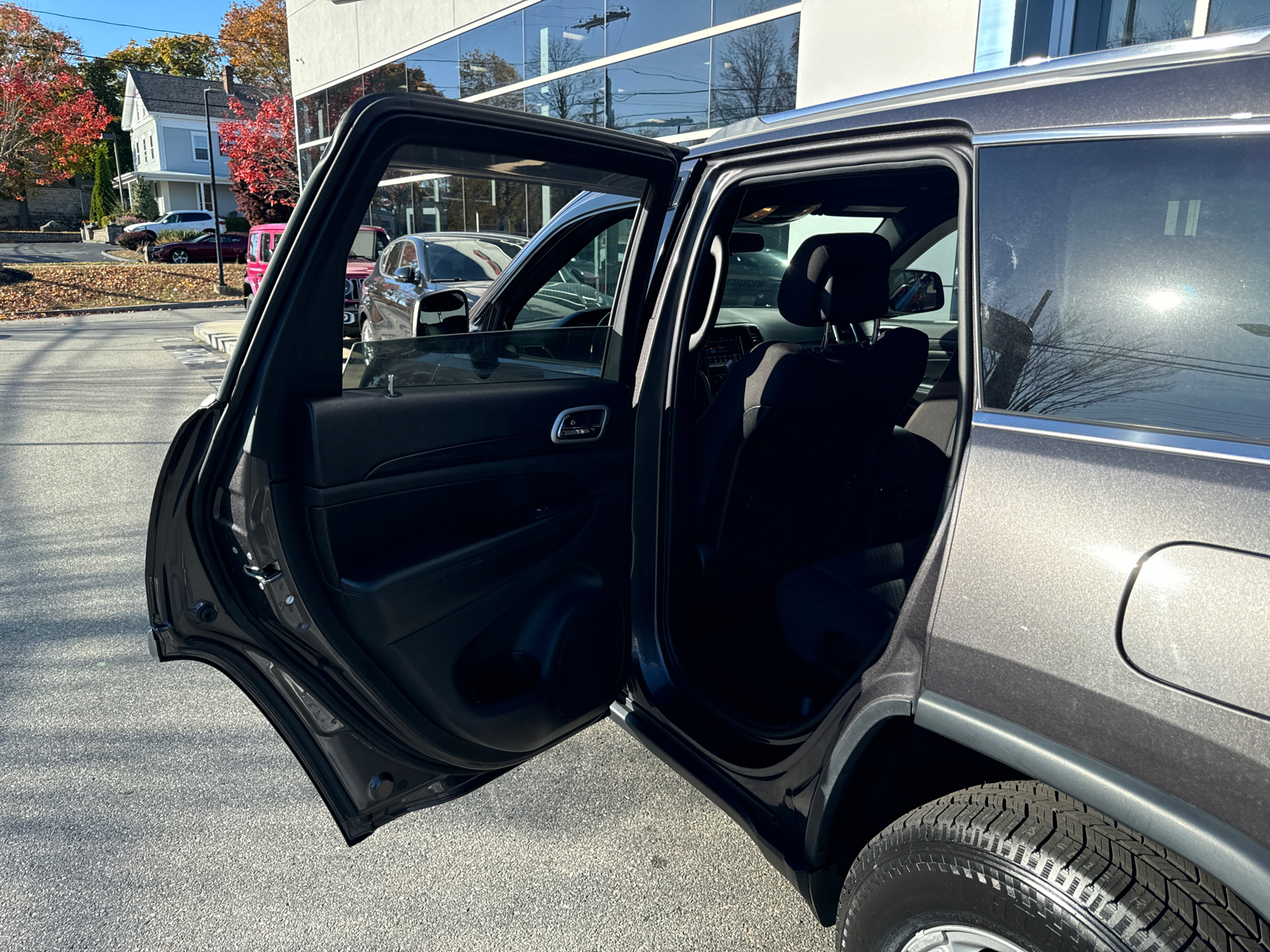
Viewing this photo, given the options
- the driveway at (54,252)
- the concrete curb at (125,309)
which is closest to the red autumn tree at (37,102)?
the driveway at (54,252)

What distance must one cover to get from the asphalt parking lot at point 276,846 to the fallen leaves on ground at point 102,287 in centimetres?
1770

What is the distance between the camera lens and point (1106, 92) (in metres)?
1.24

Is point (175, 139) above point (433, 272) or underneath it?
above

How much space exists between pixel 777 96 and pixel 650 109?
6.56 ft

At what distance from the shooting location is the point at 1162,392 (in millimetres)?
1163

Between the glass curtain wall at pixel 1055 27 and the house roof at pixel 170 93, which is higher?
the house roof at pixel 170 93

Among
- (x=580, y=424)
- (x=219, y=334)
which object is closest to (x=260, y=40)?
(x=219, y=334)

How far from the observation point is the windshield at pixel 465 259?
16.4ft

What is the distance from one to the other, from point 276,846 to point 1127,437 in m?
2.31

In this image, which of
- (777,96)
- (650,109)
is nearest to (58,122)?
(650,109)

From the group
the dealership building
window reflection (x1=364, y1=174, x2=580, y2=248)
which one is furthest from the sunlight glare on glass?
the dealership building

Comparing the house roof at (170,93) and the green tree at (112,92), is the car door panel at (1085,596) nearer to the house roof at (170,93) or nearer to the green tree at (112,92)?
the house roof at (170,93)

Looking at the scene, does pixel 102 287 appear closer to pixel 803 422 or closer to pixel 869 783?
pixel 803 422

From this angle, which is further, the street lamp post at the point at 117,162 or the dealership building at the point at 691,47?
the street lamp post at the point at 117,162
